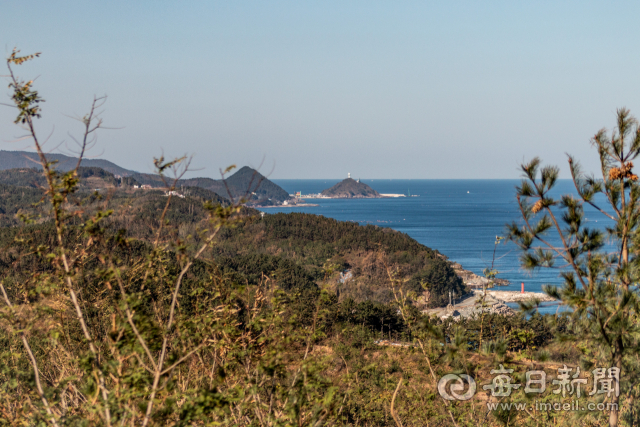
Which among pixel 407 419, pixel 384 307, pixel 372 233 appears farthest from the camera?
pixel 372 233

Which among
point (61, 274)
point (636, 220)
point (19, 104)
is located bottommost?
point (61, 274)

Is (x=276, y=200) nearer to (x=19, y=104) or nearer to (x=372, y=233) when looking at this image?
(x=372, y=233)

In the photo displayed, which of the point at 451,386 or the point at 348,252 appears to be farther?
the point at 348,252

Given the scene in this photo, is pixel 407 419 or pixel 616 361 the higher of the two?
pixel 616 361

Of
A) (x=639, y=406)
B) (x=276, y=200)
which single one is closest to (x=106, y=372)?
(x=639, y=406)

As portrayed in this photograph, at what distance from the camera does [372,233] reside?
217 feet

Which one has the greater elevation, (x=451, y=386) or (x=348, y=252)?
(x=451, y=386)

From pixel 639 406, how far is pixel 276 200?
642 ft

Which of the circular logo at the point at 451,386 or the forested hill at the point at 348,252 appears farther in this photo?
the forested hill at the point at 348,252

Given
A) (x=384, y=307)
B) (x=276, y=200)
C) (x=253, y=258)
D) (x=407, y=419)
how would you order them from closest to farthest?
(x=407, y=419) < (x=384, y=307) < (x=253, y=258) < (x=276, y=200)

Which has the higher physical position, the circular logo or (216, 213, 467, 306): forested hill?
the circular logo

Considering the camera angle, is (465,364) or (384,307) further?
(384,307)

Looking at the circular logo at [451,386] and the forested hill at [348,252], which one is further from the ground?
the circular logo at [451,386]

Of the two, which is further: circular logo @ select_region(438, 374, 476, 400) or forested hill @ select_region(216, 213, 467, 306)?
forested hill @ select_region(216, 213, 467, 306)
